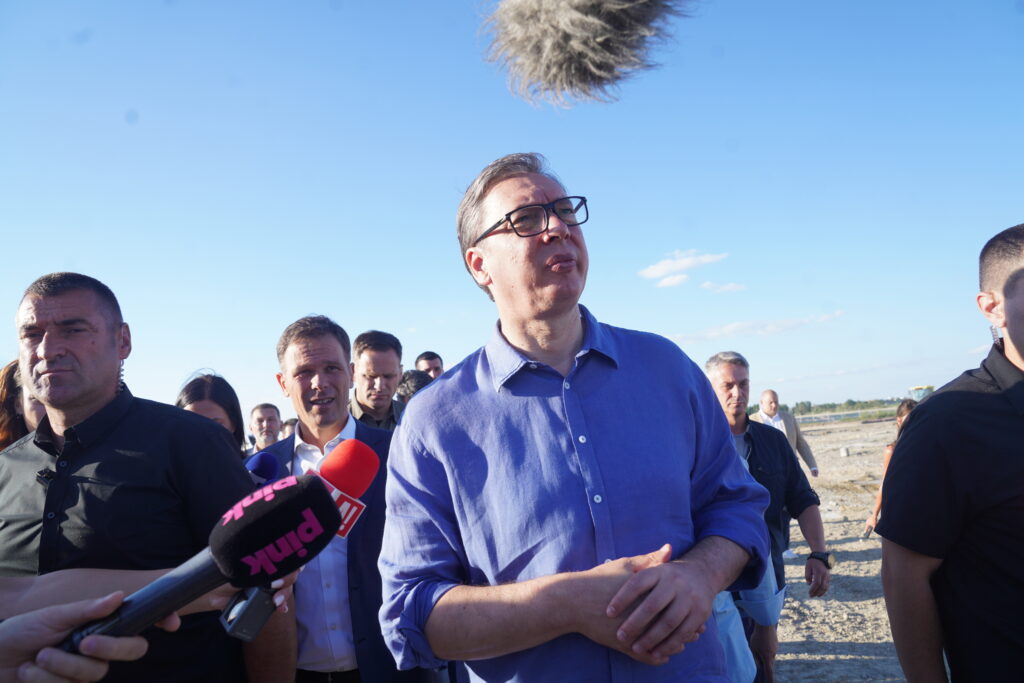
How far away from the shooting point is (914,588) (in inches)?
97.7

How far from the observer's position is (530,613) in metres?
1.79

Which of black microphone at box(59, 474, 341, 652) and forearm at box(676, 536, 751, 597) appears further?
forearm at box(676, 536, 751, 597)

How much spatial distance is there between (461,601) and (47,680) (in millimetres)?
994

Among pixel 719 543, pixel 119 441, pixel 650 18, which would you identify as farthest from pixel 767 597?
pixel 119 441

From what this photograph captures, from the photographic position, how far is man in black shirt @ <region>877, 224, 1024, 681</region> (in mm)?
2318

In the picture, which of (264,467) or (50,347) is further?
(264,467)

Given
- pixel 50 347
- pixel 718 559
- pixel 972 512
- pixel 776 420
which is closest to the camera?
pixel 718 559

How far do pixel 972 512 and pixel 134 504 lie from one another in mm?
3170

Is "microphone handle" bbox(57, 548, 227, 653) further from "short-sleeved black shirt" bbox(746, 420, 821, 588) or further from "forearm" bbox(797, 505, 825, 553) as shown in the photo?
"forearm" bbox(797, 505, 825, 553)

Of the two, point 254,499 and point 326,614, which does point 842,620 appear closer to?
point 326,614

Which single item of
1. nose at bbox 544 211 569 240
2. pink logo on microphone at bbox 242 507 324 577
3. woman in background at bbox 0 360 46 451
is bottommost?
pink logo on microphone at bbox 242 507 324 577

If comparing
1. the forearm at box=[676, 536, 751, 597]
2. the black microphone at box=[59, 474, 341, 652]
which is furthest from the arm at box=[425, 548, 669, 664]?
the black microphone at box=[59, 474, 341, 652]

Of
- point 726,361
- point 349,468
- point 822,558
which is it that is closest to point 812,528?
point 822,558

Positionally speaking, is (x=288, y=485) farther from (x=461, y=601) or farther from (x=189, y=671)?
(x=189, y=671)
